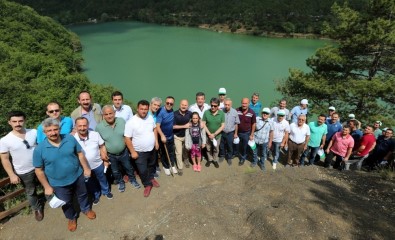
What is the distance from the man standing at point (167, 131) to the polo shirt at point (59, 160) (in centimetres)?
150

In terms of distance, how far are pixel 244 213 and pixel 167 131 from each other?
1870mm

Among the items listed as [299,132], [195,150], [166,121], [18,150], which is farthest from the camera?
[299,132]

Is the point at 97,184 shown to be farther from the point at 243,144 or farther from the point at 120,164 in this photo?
the point at 243,144

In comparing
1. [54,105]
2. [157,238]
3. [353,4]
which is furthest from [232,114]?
[353,4]

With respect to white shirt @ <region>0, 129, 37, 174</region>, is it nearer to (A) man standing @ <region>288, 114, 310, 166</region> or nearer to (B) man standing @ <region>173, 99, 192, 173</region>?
(B) man standing @ <region>173, 99, 192, 173</region>

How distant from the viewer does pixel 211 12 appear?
6512 centimetres

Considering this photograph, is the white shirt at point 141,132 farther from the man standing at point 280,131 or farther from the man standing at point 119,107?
the man standing at point 280,131

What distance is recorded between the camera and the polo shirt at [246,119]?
537 cm

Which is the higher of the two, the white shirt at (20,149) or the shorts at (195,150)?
the white shirt at (20,149)

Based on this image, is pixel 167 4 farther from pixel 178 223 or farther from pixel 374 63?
pixel 178 223

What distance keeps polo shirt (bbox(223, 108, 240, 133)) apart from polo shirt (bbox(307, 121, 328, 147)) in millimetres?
1626

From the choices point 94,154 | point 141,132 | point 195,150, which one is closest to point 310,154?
point 195,150

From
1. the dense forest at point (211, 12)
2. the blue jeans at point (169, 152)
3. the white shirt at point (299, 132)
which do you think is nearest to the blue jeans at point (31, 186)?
the blue jeans at point (169, 152)

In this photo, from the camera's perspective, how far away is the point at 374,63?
9.60 m
